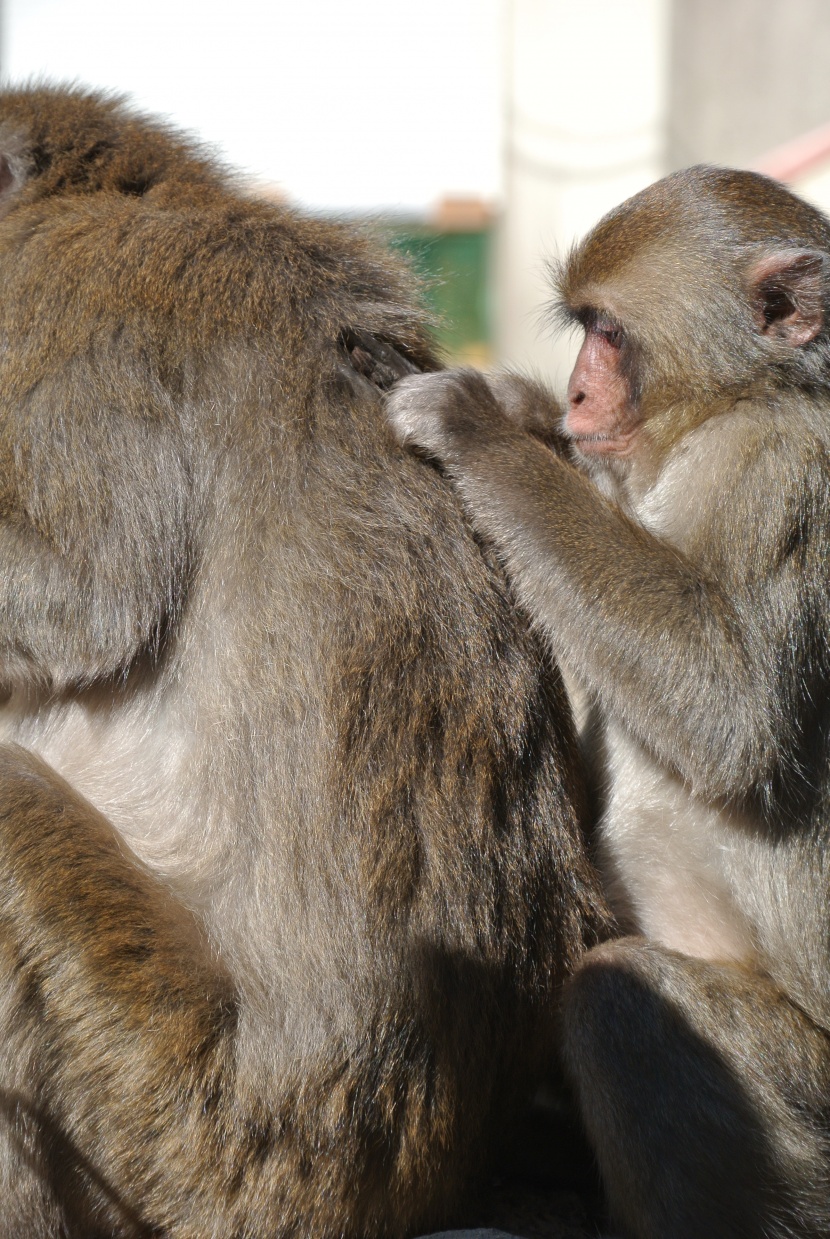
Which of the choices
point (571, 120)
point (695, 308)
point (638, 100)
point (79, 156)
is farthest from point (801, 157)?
point (79, 156)

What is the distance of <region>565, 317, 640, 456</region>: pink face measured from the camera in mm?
4027

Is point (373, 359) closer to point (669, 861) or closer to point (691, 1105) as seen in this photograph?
point (669, 861)

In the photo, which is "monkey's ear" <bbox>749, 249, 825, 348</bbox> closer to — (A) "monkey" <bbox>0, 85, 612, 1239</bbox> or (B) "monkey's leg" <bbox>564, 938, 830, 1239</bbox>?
(A) "monkey" <bbox>0, 85, 612, 1239</bbox>

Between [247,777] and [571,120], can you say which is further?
[571,120]

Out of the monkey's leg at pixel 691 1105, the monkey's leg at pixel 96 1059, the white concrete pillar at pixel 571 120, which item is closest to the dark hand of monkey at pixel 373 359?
the monkey's leg at pixel 96 1059

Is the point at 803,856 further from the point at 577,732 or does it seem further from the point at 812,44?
the point at 812,44

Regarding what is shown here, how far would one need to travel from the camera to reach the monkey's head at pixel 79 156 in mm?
4039

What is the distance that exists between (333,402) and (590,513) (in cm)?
77

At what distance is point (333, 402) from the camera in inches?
140

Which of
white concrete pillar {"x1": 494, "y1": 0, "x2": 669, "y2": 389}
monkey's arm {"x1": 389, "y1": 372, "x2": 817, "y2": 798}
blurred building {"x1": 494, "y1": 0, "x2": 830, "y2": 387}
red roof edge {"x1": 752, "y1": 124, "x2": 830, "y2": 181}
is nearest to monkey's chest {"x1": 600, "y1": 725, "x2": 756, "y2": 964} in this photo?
monkey's arm {"x1": 389, "y1": 372, "x2": 817, "y2": 798}

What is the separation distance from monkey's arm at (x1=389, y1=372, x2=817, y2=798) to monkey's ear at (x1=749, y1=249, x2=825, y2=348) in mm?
693

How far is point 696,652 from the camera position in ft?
11.8

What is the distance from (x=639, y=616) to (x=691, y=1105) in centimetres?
121

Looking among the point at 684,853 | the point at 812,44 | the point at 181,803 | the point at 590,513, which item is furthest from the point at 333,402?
the point at 812,44
